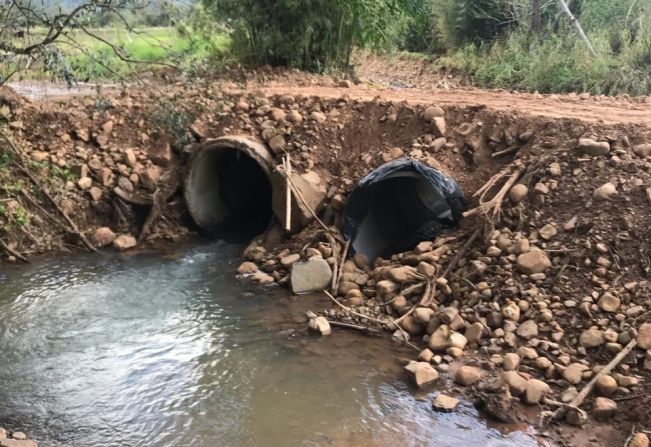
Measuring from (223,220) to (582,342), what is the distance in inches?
204

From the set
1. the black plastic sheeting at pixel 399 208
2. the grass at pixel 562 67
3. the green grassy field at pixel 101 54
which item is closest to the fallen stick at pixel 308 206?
the black plastic sheeting at pixel 399 208

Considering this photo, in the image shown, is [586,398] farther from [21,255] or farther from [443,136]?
[21,255]

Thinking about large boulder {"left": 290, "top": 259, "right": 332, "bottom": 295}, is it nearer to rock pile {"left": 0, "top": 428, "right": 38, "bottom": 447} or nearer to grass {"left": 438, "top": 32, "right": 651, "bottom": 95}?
rock pile {"left": 0, "top": 428, "right": 38, "bottom": 447}

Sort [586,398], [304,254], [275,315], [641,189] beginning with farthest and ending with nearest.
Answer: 1. [304,254]
2. [275,315]
3. [641,189]
4. [586,398]

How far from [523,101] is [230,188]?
413 cm

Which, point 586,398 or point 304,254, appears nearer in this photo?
point 586,398

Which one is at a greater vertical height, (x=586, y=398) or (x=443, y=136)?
(x=443, y=136)

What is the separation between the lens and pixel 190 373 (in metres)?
5.22

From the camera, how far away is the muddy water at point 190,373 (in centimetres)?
449

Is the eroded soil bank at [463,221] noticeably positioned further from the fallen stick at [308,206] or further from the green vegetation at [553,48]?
the green vegetation at [553,48]

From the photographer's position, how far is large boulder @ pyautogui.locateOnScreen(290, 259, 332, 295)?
263 inches

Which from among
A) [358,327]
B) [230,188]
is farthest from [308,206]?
[230,188]

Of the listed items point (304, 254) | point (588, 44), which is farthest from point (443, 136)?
point (588, 44)

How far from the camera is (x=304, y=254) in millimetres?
7066
